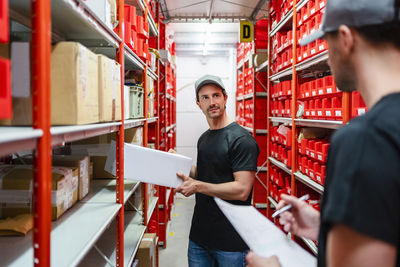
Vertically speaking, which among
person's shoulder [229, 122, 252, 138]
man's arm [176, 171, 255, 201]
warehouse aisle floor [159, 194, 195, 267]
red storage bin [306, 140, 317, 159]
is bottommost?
warehouse aisle floor [159, 194, 195, 267]

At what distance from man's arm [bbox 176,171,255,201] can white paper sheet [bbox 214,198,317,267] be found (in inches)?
31.1

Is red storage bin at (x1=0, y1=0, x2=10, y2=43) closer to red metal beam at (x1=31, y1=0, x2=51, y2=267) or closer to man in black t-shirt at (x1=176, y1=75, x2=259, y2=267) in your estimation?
red metal beam at (x1=31, y1=0, x2=51, y2=267)

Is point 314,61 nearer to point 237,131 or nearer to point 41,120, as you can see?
point 237,131

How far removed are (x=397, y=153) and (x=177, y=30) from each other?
23.8 feet

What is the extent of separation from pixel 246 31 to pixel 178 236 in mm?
3572

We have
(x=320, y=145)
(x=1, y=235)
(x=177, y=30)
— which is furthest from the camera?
(x=177, y=30)

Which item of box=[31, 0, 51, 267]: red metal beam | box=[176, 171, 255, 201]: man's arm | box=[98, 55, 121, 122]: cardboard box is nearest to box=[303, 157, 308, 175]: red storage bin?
box=[176, 171, 255, 201]: man's arm

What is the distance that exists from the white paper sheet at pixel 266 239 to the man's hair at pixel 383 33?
2.38 feet

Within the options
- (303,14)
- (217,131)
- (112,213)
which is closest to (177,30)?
(303,14)

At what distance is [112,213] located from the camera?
1752 millimetres

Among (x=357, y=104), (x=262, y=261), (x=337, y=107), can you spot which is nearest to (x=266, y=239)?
(x=262, y=261)

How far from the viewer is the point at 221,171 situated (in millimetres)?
2338

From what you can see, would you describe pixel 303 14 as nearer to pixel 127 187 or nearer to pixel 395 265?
pixel 127 187

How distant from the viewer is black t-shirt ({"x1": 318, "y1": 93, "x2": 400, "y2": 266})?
642 mm
